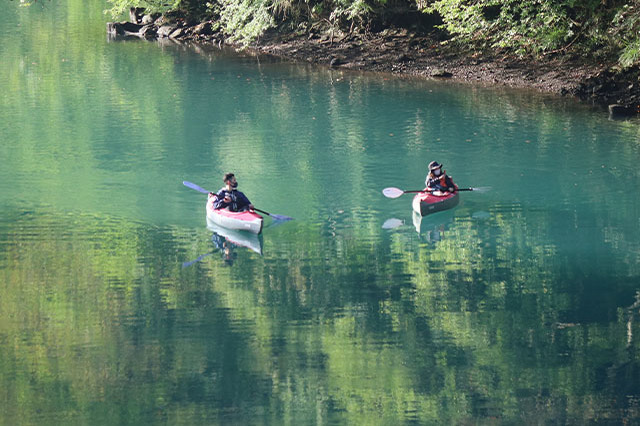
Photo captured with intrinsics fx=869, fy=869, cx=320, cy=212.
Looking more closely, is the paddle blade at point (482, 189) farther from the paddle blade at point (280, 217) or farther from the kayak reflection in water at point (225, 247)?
the kayak reflection in water at point (225, 247)

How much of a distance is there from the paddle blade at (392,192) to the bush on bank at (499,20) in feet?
29.2

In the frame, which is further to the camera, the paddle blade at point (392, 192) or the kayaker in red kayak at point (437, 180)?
the paddle blade at point (392, 192)

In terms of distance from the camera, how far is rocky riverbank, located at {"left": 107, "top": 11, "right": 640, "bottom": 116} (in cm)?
2231

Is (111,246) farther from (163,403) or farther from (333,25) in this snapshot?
(333,25)

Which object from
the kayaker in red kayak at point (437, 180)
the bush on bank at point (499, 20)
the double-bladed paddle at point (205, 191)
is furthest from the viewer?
the bush on bank at point (499, 20)

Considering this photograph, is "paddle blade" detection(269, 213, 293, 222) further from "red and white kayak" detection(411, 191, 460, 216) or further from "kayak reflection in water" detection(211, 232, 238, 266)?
"red and white kayak" detection(411, 191, 460, 216)

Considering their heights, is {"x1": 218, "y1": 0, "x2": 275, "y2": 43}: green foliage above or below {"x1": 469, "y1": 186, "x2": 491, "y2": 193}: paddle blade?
above

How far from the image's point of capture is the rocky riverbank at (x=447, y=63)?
73.2ft

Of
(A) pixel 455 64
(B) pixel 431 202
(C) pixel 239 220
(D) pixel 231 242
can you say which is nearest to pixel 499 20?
(A) pixel 455 64

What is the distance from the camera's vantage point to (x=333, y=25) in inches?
1177

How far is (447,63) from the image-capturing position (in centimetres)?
2641

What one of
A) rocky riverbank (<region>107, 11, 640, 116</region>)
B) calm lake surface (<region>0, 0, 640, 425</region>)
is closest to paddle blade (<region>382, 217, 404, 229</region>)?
calm lake surface (<region>0, 0, 640, 425</region>)

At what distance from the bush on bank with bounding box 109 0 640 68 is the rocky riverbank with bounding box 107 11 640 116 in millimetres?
376

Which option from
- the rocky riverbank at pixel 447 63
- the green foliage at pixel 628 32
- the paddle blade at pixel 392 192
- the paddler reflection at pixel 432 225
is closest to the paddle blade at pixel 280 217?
the paddle blade at pixel 392 192
